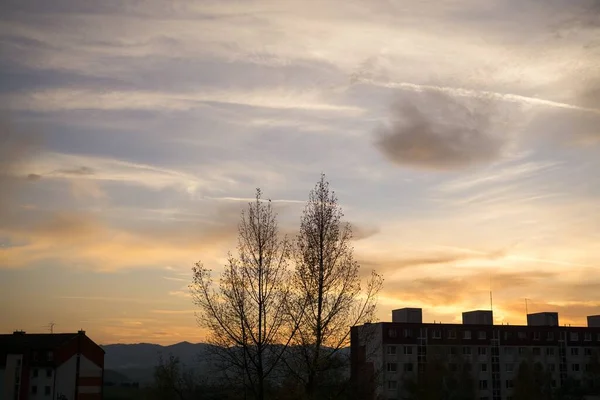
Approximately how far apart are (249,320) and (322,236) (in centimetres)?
494

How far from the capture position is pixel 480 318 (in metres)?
115

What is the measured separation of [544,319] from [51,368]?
289 feet

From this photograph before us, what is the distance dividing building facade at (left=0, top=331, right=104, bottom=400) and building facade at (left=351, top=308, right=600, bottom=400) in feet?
151

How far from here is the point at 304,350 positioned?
2678 centimetres

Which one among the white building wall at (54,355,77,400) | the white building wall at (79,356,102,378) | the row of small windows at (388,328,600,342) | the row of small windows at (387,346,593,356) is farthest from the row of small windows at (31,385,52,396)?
the row of small windows at (388,328,600,342)

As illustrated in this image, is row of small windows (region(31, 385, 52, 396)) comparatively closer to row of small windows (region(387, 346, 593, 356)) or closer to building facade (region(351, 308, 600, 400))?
building facade (region(351, 308, 600, 400))

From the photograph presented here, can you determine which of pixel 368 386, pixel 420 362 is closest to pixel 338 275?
pixel 368 386

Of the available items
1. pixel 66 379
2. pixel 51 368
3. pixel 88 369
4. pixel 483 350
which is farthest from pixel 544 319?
pixel 51 368

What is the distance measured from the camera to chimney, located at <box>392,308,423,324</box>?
4326 inches

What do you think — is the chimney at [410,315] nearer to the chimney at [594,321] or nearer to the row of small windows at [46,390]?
the chimney at [594,321]

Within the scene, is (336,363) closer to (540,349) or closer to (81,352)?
(81,352)

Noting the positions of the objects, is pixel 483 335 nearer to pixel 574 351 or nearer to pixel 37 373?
pixel 574 351

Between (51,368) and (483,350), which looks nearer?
(51,368)

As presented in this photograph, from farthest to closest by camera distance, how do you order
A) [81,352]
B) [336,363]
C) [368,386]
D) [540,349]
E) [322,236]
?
[540,349] → [81,352] → [368,386] → [322,236] → [336,363]
